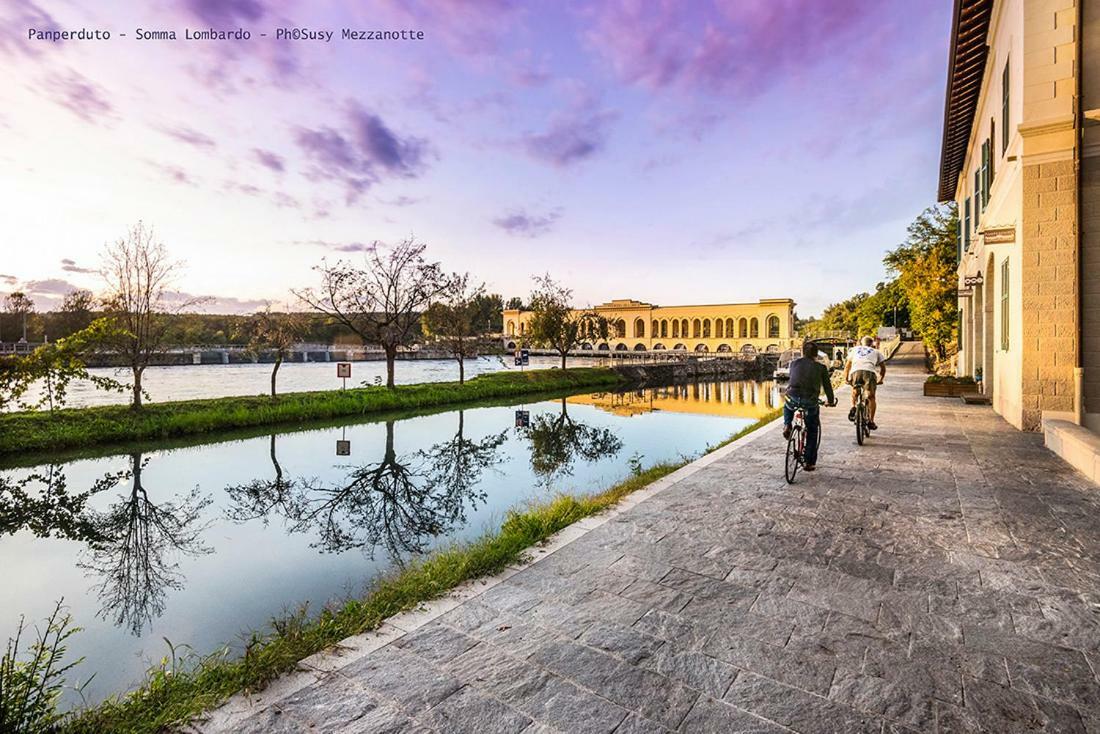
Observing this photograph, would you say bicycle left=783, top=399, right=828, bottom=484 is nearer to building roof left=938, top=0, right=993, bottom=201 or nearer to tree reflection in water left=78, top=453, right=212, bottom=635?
tree reflection in water left=78, top=453, right=212, bottom=635

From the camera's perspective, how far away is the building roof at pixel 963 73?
9.60m

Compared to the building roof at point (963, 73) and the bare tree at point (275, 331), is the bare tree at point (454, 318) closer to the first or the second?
the bare tree at point (275, 331)

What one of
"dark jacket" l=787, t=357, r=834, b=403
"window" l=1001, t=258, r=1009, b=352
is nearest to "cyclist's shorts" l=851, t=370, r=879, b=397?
"dark jacket" l=787, t=357, r=834, b=403

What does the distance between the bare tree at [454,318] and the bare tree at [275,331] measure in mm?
5476

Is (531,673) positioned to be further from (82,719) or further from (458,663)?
(82,719)

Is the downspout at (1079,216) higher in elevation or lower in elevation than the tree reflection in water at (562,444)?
higher

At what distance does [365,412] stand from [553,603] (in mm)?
14658

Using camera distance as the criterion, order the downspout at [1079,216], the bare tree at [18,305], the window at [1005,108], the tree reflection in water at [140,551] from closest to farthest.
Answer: the tree reflection in water at [140,551], the downspout at [1079,216], the window at [1005,108], the bare tree at [18,305]

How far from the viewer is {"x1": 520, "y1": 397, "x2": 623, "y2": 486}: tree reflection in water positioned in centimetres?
903

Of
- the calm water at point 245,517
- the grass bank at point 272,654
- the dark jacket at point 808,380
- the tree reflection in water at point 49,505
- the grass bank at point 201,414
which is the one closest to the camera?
the grass bank at point 272,654

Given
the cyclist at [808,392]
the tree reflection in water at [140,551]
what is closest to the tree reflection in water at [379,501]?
the tree reflection in water at [140,551]

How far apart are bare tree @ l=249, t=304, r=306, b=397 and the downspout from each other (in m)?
18.1

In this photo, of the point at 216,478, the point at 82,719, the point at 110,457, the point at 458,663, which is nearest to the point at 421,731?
the point at 458,663

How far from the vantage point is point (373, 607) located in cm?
299
